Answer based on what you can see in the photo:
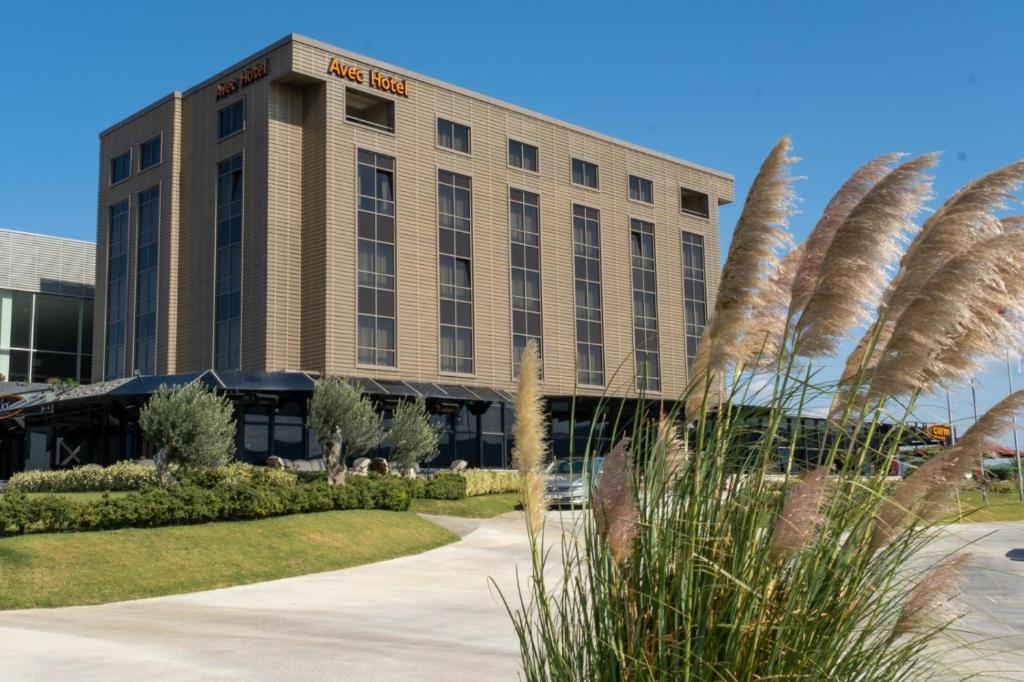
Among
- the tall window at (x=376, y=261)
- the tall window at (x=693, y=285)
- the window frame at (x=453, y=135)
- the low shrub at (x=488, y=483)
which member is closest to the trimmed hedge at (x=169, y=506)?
the low shrub at (x=488, y=483)

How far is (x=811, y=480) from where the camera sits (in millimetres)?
3570

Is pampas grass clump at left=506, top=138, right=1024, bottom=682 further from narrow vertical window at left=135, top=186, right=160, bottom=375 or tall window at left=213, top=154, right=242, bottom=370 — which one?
narrow vertical window at left=135, top=186, right=160, bottom=375

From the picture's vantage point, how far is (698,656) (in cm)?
377

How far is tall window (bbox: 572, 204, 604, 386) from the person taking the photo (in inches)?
1938

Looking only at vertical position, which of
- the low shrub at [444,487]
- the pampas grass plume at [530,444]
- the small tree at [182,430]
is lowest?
the low shrub at [444,487]

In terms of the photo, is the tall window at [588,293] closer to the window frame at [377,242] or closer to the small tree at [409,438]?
the window frame at [377,242]

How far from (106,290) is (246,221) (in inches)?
437

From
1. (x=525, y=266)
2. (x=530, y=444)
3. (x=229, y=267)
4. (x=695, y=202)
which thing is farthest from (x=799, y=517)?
(x=695, y=202)

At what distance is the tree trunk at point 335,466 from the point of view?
28134 millimetres

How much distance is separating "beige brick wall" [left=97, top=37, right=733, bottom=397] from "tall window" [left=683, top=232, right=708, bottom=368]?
140 inches

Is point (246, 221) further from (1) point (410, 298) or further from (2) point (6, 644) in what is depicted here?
(2) point (6, 644)

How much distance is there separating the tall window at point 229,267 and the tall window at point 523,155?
1252cm

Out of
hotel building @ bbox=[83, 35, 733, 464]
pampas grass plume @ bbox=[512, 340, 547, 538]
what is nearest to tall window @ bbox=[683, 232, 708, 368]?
hotel building @ bbox=[83, 35, 733, 464]

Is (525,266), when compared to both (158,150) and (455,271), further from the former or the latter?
(158,150)
